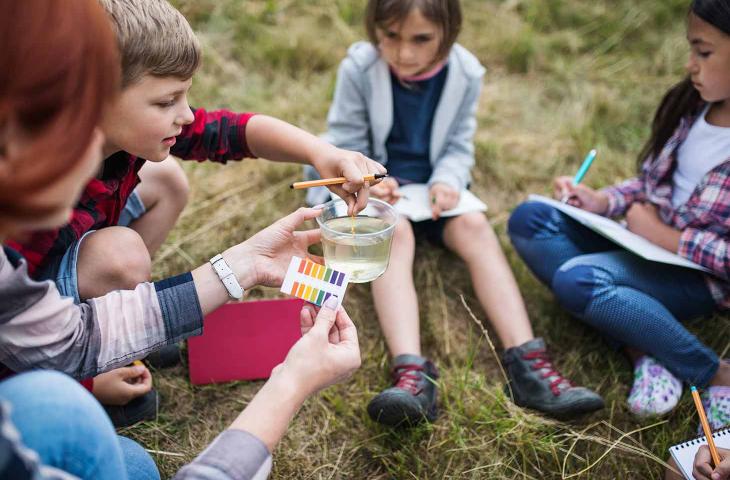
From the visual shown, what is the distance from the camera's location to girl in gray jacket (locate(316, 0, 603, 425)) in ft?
5.80

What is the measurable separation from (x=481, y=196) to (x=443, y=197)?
0.54 m

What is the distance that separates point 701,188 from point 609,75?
59.5 inches

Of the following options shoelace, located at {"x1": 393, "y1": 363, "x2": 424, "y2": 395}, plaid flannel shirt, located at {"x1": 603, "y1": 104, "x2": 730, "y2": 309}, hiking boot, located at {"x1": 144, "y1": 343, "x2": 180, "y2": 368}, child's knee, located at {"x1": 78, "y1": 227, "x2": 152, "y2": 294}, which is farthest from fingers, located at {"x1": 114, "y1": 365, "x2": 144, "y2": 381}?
plaid flannel shirt, located at {"x1": 603, "y1": 104, "x2": 730, "y2": 309}

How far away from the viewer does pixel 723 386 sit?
1775 millimetres

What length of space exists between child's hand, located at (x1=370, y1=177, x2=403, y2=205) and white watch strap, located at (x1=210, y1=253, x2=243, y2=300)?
74 centimetres

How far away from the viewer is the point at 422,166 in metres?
2.33

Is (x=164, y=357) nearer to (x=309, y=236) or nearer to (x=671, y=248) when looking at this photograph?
(x=309, y=236)

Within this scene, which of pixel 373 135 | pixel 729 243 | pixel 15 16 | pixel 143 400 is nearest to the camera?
pixel 15 16

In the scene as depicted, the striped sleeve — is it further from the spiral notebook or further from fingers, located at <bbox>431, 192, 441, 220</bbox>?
the spiral notebook

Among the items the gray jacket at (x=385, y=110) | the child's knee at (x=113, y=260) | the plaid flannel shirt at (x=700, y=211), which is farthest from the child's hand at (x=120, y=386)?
the plaid flannel shirt at (x=700, y=211)

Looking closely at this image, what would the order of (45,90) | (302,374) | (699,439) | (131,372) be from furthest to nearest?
1. (131,372)
2. (699,439)
3. (302,374)
4. (45,90)

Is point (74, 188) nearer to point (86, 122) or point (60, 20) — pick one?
point (86, 122)

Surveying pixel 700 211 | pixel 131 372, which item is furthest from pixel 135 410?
pixel 700 211

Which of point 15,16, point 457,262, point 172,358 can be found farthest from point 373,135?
point 15,16
